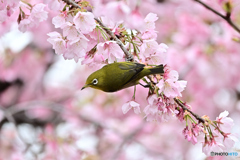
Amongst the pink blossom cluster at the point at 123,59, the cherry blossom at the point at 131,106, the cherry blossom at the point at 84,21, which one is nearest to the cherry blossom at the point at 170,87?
the pink blossom cluster at the point at 123,59

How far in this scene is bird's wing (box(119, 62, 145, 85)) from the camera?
2.82 feet

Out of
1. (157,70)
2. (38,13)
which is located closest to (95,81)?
(157,70)

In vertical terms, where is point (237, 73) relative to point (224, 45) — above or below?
below

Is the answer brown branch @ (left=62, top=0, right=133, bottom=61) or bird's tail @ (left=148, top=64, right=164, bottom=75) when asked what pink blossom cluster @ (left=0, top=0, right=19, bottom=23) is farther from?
bird's tail @ (left=148, top=64, right=164, bottom=75)

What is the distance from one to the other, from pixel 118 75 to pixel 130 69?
4 cm

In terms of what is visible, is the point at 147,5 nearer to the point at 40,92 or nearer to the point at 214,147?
the point at 214,147

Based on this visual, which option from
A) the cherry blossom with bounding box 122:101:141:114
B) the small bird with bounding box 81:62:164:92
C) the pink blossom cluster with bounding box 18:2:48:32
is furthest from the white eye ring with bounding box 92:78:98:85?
the pink blossom cluster with bounding box 18:2:48:32

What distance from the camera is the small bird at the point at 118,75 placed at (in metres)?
0.86

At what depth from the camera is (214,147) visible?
0.84m

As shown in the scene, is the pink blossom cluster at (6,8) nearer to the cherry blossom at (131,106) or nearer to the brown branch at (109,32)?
the brown branch at (109,32)

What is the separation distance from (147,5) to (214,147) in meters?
1.31

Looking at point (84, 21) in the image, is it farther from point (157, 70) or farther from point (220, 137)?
point (220, 137)

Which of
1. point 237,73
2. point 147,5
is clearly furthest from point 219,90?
point 147,5

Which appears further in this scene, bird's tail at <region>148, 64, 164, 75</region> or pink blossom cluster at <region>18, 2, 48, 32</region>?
pink blossom cluster at <region>18, 2, 48, 32</region>
